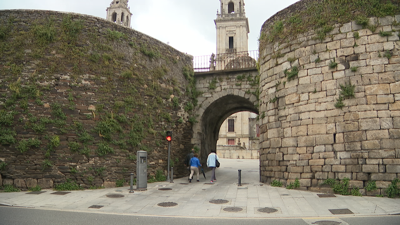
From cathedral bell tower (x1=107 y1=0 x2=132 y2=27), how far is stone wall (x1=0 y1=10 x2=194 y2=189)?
53592 millimetres

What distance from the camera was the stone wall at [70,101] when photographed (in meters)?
10.0

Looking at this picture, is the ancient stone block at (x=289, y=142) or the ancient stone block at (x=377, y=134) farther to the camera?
the ancient stone block at (x=289, y=142)

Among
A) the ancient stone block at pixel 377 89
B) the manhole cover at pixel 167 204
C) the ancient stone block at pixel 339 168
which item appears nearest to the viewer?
the manhole cover at pixel 167 204

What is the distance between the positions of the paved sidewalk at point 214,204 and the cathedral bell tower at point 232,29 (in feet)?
141

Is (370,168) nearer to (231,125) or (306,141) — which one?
(306,141)

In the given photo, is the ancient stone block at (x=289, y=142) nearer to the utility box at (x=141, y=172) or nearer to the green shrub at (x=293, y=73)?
the green shrub at (x=293, y=73)

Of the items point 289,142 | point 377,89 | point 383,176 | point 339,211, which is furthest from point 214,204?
point 377,89

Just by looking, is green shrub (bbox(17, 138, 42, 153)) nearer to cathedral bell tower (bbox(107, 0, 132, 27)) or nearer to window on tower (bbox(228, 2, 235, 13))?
window on tower (bbox(228, 2, 235, 13))

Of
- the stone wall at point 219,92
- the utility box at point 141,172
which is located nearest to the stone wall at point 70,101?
the utility box at point 141,172

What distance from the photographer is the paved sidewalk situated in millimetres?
6703

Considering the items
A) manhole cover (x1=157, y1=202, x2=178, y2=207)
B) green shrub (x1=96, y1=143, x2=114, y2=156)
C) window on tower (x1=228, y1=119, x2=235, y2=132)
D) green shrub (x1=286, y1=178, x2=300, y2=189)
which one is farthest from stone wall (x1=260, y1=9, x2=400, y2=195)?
window on tower (x1=228, y1=119, x2=235, y2=132)

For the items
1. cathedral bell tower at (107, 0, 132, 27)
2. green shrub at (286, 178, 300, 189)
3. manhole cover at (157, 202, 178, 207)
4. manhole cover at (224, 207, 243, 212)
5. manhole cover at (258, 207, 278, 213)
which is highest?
cathedral bell tower at (107, 0, 132, 27)

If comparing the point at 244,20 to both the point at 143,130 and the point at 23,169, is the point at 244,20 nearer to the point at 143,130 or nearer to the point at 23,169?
the point at 143,130

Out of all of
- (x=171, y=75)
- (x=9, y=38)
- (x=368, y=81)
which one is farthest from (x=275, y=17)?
(x=9, y=38)
